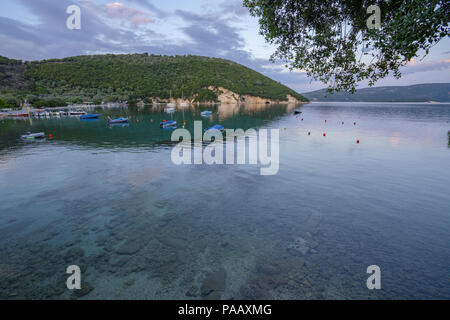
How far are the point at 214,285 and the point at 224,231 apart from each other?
162 inches

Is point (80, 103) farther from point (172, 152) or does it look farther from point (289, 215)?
point (289, 215)

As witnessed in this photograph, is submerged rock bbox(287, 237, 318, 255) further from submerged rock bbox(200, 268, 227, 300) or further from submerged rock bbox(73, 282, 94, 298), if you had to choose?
submerged rock bbox(73, 282, 94, 298)

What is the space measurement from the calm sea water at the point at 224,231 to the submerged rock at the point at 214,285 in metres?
0.05

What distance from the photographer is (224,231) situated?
13.5 meters

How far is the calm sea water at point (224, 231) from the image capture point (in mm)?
9508

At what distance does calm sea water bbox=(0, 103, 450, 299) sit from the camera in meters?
9.51

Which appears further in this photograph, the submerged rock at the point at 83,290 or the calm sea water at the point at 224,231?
the calm sea water at the point at 224,231
